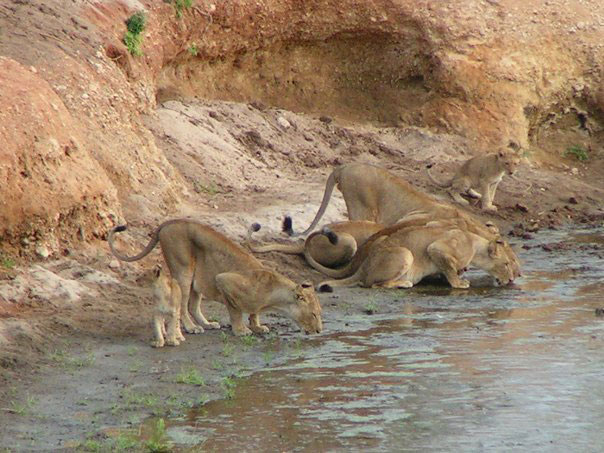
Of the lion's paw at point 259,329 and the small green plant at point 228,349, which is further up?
the lion's paw at point 259,329

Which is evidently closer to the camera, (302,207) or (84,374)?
(84,374)

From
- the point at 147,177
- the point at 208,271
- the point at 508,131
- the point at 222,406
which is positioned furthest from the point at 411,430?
the point at 508,131

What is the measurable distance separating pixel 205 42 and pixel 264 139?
5.81 feet

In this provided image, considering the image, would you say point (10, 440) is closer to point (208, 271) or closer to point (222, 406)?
point (222, 406)

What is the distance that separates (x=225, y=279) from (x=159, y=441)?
3.36 m

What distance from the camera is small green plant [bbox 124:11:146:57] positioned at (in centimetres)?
1759

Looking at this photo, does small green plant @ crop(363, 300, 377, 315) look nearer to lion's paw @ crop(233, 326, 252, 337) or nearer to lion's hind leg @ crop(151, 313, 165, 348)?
lion's paw @ crop(233, 326, 252, 337)

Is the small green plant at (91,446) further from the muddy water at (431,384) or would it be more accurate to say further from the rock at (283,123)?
the rock at (283,123)

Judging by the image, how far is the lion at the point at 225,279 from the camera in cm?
1230

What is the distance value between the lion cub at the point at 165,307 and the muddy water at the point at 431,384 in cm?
100

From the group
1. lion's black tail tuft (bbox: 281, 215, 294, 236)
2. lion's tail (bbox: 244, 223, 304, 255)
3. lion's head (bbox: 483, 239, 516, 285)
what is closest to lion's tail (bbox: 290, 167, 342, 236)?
lion's black tail tuft (bbox: 281, 215, 294, 236)

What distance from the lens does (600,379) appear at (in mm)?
10852

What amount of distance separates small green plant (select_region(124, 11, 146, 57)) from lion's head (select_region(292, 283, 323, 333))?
6224mm

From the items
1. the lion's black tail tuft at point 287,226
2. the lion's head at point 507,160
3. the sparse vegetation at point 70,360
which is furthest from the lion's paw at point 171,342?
the lion's head at point 507,160
